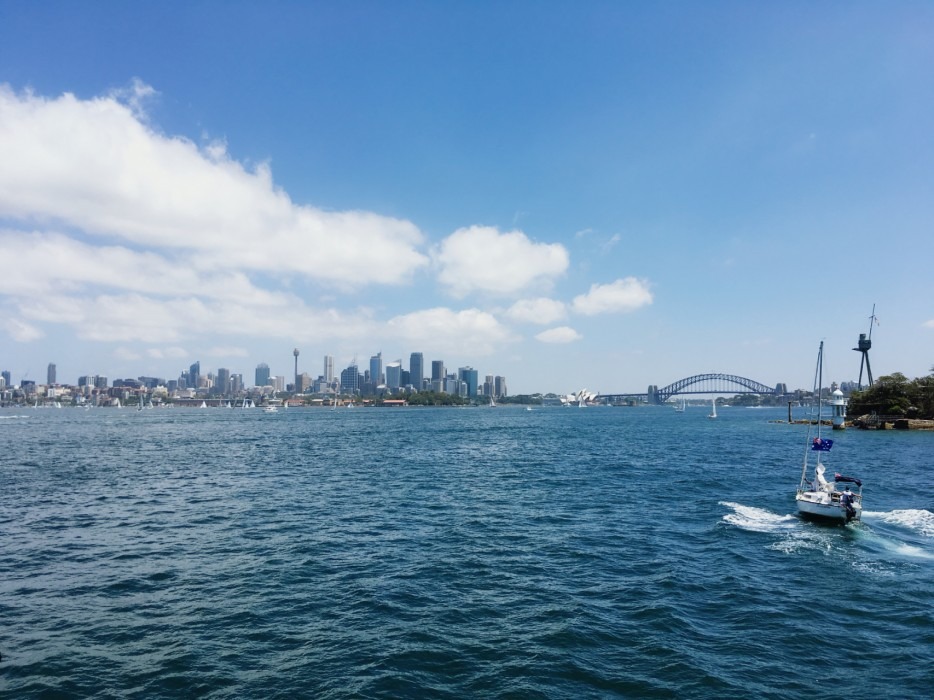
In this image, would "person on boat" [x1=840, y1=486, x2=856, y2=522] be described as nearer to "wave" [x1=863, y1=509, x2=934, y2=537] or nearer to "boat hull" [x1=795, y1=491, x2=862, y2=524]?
"boat hull" [x1=795, y1=491, x2=862, y2=524]

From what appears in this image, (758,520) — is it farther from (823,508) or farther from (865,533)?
(865,533)

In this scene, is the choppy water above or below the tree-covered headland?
below

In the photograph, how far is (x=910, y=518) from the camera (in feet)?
121

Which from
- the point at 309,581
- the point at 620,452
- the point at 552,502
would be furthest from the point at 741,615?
the point at 620,452

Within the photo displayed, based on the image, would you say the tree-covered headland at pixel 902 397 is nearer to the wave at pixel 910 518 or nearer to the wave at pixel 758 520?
the wave at pixel 910 518

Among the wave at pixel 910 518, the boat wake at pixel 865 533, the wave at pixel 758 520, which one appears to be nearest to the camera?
the boat wake at pixel 865 533

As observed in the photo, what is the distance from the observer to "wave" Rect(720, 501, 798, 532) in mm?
34875

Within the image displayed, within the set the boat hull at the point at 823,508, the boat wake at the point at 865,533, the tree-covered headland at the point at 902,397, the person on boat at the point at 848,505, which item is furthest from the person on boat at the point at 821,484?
the tree-covered headland at the point at 902,397

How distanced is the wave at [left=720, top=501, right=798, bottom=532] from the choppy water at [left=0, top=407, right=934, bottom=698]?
0.96ft

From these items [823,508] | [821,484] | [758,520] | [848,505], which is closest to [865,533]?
[848,505]

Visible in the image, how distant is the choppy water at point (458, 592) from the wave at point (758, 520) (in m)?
0.29

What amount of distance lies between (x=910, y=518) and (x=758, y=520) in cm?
1017

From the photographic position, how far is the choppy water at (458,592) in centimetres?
1631

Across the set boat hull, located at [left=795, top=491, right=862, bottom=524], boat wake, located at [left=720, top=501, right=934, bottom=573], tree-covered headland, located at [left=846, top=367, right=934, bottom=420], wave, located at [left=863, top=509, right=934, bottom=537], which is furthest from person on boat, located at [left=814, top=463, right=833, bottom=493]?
tree-covered headland, located at [left=846, top=367, right=934, bottom=420]
